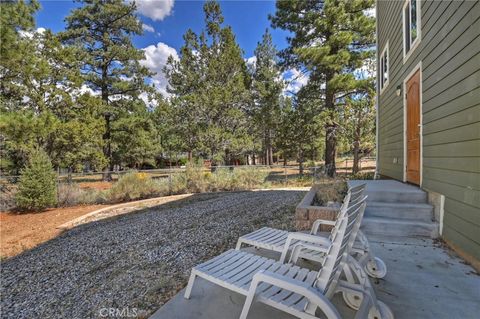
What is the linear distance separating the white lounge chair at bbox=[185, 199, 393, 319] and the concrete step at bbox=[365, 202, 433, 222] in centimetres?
218

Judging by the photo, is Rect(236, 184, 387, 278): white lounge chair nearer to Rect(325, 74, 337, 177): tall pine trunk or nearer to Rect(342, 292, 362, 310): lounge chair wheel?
Rect(342, 292, 362, 310): lounge chair wheel

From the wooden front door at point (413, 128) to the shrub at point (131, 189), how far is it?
7.40m

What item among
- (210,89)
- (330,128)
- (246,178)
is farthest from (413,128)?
(210,89)

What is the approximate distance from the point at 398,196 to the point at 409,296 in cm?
215

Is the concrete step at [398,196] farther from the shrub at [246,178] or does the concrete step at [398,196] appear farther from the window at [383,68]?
the shrub at [246,178]

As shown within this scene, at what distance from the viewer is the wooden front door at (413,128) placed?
435cm

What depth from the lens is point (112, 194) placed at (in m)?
8.59

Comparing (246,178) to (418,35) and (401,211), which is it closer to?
(401,211)

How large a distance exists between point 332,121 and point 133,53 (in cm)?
1216

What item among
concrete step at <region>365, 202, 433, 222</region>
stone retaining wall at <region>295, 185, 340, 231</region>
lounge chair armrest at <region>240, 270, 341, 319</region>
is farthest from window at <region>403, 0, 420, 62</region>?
lounge chair armrest at <region>240, 270, 341, 319</region>

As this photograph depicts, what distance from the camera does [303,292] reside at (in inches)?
55.2

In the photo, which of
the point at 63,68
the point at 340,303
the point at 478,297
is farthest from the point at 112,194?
the point at 478,297

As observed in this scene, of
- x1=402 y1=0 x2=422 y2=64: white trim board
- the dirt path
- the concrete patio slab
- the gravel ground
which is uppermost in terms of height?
x1=402 y1=0 x2=422 y2=64: white trim board

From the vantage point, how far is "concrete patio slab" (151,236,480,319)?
74.8 inches
